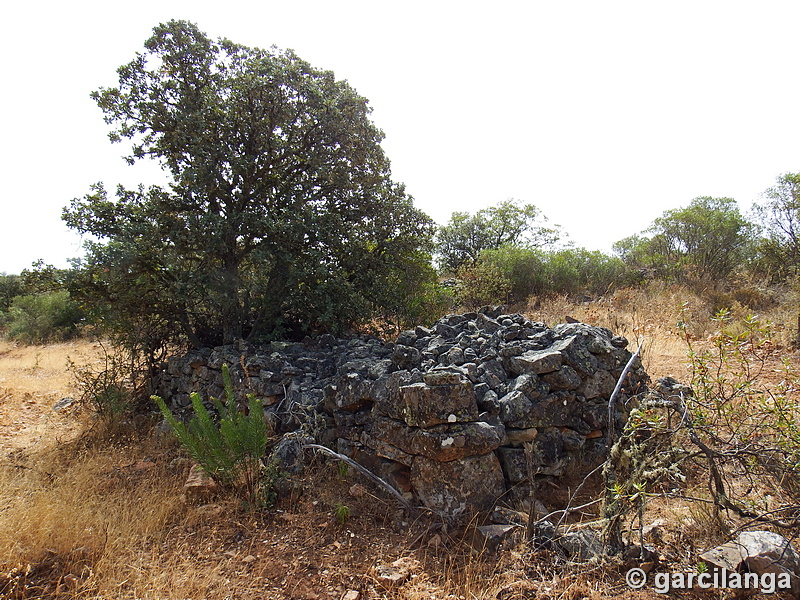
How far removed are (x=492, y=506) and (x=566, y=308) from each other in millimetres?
7677

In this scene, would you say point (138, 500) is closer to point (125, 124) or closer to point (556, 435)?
point (556, 435)

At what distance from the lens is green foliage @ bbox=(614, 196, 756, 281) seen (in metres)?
12.8

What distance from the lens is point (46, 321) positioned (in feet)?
50.4

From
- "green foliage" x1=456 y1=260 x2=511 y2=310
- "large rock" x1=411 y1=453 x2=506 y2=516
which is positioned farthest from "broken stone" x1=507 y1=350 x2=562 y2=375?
"green foliage" x1=456 y1=260 x2=511 y2=310

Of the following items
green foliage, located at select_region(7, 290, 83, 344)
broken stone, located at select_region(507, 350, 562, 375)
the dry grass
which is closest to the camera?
the dry grass

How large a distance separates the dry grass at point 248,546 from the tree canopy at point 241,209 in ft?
7.55

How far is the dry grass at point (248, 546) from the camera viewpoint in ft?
8.02

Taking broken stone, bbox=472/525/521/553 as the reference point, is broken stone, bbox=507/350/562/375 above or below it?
above

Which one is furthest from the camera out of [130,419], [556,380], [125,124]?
[125,124]

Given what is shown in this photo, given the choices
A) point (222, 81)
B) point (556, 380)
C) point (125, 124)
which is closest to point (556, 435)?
point (556, 380)

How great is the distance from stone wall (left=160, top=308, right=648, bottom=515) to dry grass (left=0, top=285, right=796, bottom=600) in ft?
1.02

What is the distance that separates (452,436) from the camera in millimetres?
3059

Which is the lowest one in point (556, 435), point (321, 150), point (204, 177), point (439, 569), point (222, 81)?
point (439, 569)

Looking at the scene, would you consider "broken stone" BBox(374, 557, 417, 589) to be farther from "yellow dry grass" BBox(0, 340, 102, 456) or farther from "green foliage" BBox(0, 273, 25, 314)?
"green foliage" BBox(0, 273, 25, 314)
